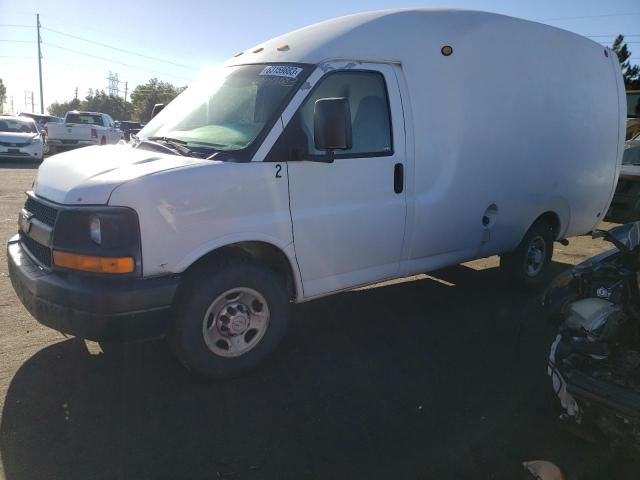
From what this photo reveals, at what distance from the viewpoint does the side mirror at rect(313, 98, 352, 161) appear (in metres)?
3.38

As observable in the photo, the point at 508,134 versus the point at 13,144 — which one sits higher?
the point at 13,144

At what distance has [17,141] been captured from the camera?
16812 millimetres

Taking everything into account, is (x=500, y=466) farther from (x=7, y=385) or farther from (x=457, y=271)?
(x=457, y=271)

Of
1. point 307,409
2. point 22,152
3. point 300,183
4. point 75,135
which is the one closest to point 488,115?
point 300,183

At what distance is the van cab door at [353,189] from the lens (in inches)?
143

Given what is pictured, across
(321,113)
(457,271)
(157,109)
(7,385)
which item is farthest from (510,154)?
(7,385)

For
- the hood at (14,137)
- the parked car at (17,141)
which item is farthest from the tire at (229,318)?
the hood at (14,137)

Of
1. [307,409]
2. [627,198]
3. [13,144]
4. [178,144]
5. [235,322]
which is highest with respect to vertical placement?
[13,144]

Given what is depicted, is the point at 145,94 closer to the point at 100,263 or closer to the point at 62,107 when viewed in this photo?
the point at 62,107

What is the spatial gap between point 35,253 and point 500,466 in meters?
3.17

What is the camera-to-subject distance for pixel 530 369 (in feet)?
12.9

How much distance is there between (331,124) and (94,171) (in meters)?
1.56

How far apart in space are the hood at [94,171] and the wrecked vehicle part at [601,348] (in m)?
2.41

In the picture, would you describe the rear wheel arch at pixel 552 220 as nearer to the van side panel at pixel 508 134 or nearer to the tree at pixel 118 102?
the van side panel at pixel 508 134
